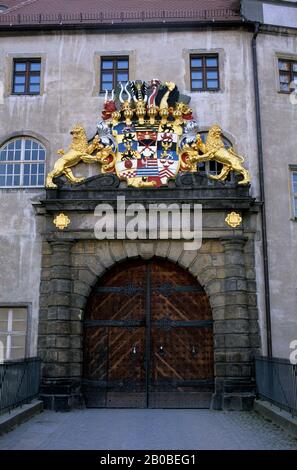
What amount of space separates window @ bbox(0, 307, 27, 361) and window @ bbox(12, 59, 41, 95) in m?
6.10

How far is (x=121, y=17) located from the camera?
1627 centimetres

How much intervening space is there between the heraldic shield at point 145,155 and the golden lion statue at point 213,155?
291 mm

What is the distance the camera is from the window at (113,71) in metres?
15.5

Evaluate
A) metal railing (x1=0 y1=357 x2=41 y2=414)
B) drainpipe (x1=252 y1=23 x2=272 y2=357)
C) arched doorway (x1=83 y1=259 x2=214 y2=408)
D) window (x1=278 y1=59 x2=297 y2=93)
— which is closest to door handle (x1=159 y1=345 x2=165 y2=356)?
arched doorway (x1=83 y1=259 x2=214 y2=408)

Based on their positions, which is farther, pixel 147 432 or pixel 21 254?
pixel 21 254

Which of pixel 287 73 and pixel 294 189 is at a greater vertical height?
pixel 287 73

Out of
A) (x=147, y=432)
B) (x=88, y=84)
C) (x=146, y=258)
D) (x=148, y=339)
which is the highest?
(x=88, y=84)

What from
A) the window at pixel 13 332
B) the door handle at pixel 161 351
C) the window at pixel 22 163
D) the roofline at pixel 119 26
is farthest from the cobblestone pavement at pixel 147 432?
the roofline at pixel 119 26

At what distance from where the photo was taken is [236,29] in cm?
1566

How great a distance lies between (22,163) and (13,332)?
4504 millimetres

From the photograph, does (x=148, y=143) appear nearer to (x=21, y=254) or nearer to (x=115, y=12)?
(x=21, y=254)

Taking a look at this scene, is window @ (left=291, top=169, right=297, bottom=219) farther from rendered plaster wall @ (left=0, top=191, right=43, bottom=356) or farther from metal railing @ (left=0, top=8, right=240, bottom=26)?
rendered plaster wall @ (left=0, top=191, right=43, bottom=356)

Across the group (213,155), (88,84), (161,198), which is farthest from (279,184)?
(88,84)
